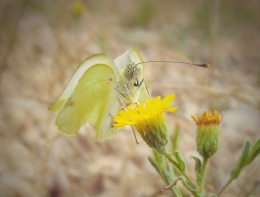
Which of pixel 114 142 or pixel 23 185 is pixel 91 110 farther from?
pixel 114 142

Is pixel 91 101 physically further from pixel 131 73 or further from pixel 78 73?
pixel 131 73

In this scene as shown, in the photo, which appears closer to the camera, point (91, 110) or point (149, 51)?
point (91, 110)

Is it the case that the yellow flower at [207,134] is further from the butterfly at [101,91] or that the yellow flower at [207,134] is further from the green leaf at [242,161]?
the butterfly at [101,91]

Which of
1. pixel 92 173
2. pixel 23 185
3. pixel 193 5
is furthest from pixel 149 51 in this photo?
pixel 23 185

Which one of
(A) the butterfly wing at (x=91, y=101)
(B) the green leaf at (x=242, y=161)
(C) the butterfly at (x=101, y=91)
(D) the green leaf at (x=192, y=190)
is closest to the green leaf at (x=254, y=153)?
(B) the green leaf at (x=242, y=161)

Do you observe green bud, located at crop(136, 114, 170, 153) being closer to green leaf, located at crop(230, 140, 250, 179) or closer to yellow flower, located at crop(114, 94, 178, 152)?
yellow flower, located at crop(114, 94, 178, 152)

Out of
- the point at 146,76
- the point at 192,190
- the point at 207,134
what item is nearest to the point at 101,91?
the point at 207,134
